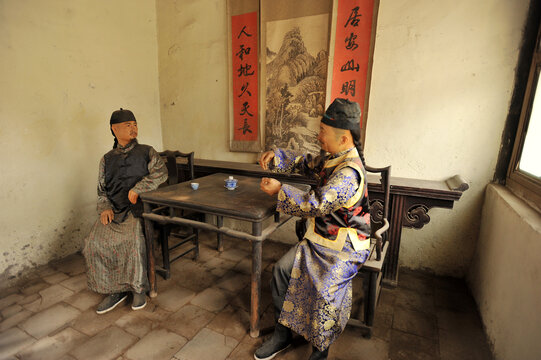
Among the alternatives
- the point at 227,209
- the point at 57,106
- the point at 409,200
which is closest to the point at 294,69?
the point at 409,200

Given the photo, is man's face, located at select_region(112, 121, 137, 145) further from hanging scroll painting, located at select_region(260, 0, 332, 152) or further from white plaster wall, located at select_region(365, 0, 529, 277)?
white plaster wall, located at select_region(365, 0, 529, 277)

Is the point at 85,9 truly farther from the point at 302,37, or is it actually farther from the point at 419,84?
the point at 419,84

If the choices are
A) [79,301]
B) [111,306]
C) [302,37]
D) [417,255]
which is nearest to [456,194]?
[417,255]

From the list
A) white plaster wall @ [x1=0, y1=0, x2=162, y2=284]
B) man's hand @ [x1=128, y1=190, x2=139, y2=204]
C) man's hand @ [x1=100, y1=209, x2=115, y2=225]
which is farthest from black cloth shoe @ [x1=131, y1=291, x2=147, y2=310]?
white plaster wall @ [x1=0, y1=0, x2=162, y2=284]

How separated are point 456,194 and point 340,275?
155cm

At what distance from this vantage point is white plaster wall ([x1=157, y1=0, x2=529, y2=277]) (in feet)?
9.11

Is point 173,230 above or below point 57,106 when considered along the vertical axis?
below

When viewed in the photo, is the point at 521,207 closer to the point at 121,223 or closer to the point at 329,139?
the point at 329,139

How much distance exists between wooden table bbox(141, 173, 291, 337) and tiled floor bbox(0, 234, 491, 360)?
0.30 m

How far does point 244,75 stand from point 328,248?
2.88 m

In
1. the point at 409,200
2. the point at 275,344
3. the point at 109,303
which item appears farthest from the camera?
the point at 409,200

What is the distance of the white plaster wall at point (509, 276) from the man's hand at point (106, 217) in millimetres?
3212

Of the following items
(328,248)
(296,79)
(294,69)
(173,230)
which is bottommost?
(173,230)

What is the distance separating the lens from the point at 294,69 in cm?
362
